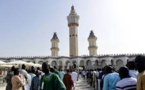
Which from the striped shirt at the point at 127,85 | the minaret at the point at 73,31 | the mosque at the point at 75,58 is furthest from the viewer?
the minaret at the point at 73,31

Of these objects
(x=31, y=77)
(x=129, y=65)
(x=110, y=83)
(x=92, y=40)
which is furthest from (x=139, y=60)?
(x=92, y=40)

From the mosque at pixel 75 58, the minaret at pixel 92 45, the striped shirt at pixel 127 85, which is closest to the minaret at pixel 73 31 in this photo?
the mosque at pixel 75 58

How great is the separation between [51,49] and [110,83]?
79.2m

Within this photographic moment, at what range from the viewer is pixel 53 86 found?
16.0ft

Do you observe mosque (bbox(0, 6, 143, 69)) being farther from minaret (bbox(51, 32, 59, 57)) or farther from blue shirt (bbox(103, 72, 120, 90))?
blue shirt (bbox(103, 72, 120, 90))

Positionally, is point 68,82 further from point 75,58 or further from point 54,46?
point 54,46

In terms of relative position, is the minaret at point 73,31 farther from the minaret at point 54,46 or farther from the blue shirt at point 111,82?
the blue shirt at point 111,82

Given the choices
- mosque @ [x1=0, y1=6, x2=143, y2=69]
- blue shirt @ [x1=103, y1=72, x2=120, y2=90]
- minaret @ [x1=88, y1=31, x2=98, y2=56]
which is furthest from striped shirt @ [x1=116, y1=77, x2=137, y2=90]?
minaret @ [x1=88, y1=31, x2=98, y2=56]

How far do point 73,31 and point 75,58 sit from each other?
15864 mm

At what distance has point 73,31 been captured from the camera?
3238 inches

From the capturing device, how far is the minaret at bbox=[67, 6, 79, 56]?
79750 mm

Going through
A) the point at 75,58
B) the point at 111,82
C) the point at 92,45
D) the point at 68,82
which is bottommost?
the point at 68,82

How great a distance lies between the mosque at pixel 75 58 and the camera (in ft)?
211

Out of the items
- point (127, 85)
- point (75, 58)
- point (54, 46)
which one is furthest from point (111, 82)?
point (54, 46)
